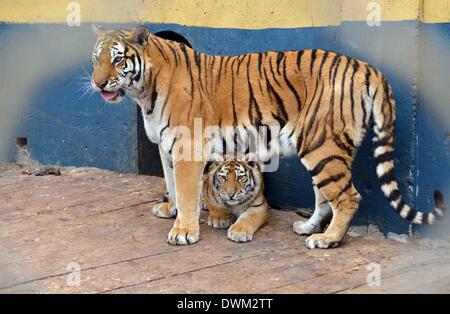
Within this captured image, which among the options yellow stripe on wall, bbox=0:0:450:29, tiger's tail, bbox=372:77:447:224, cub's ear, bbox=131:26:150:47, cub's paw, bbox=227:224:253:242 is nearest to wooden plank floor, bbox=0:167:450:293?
cub's paw, bbox=227:224:253:242

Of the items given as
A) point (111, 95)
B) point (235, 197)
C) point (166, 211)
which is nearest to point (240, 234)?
point (235, 197)

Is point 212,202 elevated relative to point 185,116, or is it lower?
lower

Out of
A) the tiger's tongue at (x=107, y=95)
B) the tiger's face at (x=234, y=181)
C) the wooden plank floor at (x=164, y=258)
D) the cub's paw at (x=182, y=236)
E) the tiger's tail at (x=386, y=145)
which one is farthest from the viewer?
the tiger's face at (x=234, y=181)

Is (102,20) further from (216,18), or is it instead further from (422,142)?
(422,142)

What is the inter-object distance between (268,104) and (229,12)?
1196 millimetres

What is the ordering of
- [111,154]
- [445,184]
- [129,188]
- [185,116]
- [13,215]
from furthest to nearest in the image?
[111,154], [129,188], [13,215], [185,116], [445,184]

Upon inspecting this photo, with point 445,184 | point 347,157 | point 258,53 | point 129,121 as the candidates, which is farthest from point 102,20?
point 445,184

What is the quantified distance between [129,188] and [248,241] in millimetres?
1779

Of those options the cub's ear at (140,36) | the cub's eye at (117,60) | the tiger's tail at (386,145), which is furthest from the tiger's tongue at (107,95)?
the tiger's tail at (386,145)

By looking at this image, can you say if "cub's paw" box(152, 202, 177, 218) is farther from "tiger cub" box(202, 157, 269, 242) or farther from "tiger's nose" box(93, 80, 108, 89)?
"tiger's nose" box(93, 80, 108, 89)

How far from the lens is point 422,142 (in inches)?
208

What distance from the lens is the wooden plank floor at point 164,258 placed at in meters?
4.63

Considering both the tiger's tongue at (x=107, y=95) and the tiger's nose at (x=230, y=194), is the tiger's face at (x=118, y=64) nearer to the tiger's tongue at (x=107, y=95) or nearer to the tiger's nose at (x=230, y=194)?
the tiger's tongue at (x=107, y=95)

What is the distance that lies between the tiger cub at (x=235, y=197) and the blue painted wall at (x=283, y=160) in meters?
0.49
